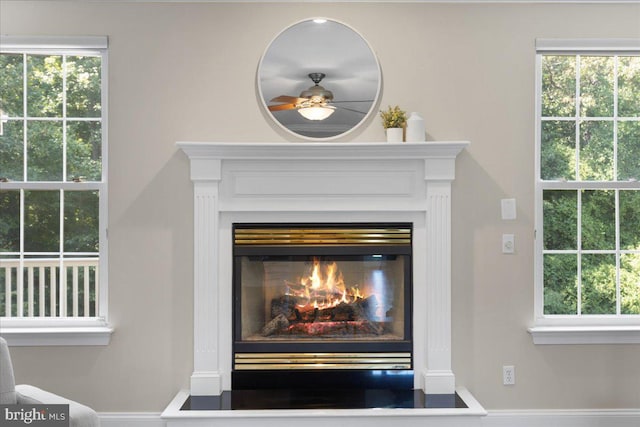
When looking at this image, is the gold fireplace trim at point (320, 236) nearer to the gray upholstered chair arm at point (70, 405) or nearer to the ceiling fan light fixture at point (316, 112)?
the ceiling fan light fixture at point (316, 112)

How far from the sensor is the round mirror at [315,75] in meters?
3.55

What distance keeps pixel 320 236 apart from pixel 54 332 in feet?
5.14

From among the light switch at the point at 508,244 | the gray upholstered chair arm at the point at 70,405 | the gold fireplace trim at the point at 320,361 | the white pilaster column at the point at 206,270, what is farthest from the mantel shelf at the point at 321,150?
the gray upholstered chair arm at the point at 70,405

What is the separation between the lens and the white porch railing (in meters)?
3.60

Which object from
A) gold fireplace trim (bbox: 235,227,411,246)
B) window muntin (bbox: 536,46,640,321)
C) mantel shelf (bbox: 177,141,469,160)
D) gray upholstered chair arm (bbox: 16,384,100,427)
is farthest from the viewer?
window muntin (bbox: 536,46,640,321)

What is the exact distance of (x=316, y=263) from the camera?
3.58 meters

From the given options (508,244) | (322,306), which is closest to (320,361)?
(322,306)

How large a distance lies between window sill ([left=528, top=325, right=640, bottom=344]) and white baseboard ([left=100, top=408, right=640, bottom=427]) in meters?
0.40

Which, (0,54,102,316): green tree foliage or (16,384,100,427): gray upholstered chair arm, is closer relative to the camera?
(16,384,100,427): gray upholstered chair arm

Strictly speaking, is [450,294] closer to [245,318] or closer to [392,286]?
[392,286]

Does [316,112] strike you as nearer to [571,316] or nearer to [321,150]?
[321,150]

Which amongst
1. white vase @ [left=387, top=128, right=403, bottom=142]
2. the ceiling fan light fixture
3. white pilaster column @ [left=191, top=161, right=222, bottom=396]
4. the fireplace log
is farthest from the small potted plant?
the fireplace log

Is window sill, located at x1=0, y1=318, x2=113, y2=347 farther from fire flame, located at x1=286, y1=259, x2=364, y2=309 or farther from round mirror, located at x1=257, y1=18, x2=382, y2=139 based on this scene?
round mirror, located at x1=257, y1=18, x2=382, y2=139

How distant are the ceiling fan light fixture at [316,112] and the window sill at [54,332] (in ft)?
5.37
